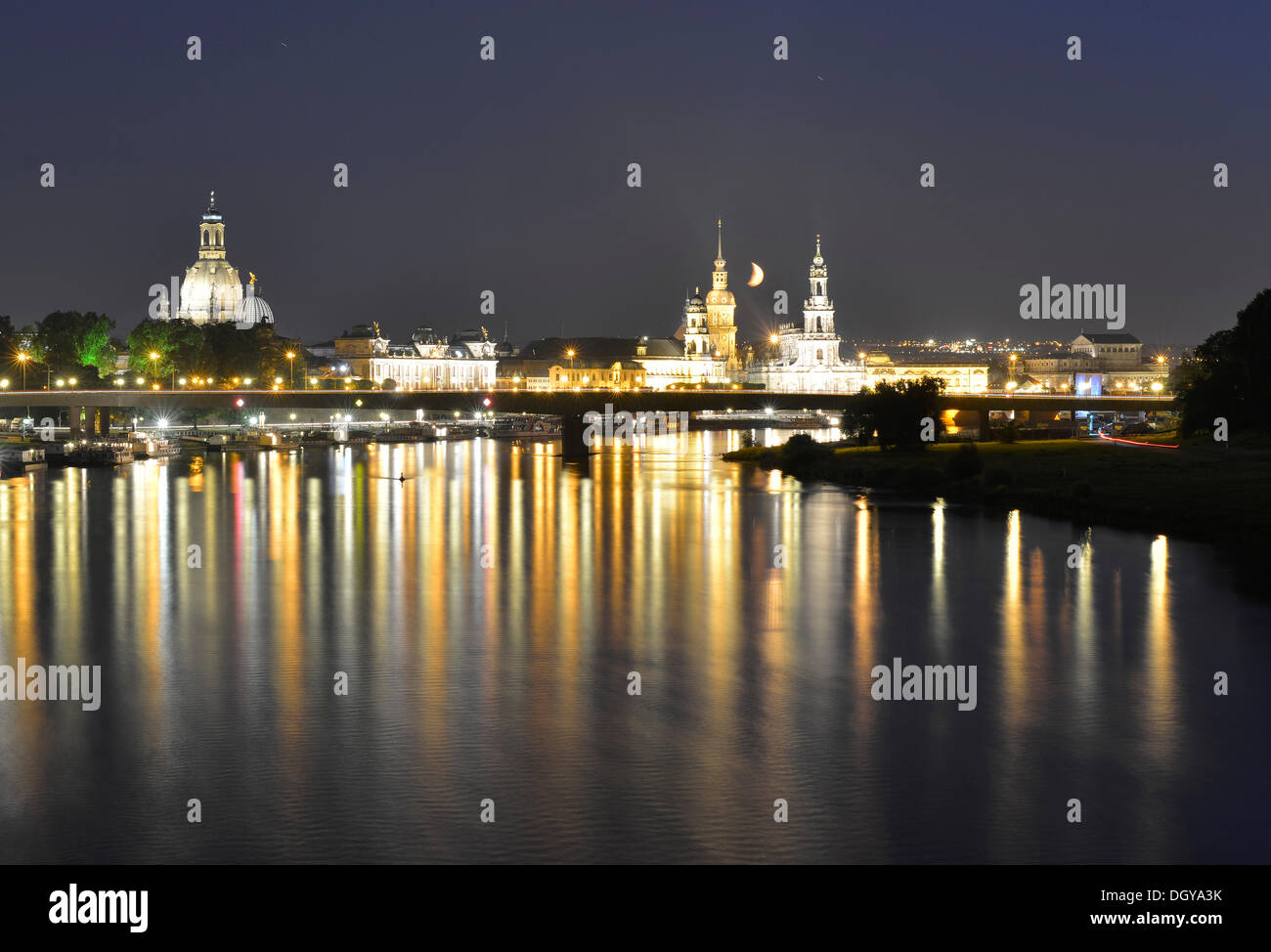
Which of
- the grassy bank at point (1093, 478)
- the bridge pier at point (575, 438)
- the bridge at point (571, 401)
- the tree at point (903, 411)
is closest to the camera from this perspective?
the grassy bank at point (1093, 478)

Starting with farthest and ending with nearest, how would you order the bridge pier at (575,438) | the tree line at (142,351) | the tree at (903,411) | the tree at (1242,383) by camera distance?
1. the tree line at (142,351)
2. the bridge pier at (575,438)
3. the tree at (903,411)
4. the tree at (1242,383)

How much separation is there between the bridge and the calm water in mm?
37882

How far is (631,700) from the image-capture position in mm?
27000

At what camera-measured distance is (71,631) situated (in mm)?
34500

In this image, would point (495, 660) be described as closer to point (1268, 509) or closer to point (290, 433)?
point (1268, 509)

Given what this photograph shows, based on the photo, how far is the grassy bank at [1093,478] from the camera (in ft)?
166

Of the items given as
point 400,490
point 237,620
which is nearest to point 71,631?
point 237,620

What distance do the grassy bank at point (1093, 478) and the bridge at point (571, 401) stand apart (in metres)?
2.94

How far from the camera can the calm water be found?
19.3 m

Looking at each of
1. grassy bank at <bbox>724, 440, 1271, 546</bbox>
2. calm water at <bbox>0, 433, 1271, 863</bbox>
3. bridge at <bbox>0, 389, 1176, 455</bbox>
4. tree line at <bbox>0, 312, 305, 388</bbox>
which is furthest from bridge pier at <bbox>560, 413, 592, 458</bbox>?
calm water at <bbox>0, 433, 1271, 863</bbox>

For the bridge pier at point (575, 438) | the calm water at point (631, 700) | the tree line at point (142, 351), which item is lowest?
the calm water at point (631, 700)

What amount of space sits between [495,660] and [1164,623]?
1701 cm

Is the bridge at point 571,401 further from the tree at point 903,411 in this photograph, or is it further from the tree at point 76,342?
the tree at point 76,342

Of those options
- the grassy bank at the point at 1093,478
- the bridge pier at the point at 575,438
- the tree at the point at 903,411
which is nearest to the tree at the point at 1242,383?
the grassy bank at the point at 1093,478
